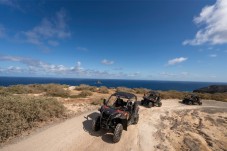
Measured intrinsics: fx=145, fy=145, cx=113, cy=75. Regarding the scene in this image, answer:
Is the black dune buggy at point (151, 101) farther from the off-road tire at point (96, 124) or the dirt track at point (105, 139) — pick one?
the off-road tire at point (96, 124)

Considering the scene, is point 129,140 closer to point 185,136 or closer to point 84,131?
point 84,131

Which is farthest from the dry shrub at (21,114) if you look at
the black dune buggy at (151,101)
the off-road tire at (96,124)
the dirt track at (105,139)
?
the black dune buggy at (151,101)

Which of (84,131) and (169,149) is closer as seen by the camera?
(169,149)

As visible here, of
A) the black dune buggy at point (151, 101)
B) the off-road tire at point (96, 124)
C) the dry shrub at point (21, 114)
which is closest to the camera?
the dry shrub at point (21, 114)

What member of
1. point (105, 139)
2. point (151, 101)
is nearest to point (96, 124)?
point (105, 139)

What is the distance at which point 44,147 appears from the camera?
237 inches

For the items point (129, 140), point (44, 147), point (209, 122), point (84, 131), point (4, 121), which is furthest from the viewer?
point (209, 122)

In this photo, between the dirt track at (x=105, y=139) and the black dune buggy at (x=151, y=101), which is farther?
the black dune buggy at (x=151, y=101)

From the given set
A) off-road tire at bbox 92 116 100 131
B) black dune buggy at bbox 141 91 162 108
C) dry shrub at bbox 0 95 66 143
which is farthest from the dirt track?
black dune buggy at bbox 141 91 162 108

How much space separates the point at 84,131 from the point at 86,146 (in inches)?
65.4

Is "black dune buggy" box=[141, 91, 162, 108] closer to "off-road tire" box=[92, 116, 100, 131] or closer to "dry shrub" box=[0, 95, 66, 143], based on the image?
"off-road tire" box=[92, 116, 100, 131]

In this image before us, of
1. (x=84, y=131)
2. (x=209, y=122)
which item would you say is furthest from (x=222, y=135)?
(x=84, y=131)

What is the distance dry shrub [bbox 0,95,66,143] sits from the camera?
21.7 ft

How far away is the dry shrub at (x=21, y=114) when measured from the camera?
6.60 m
